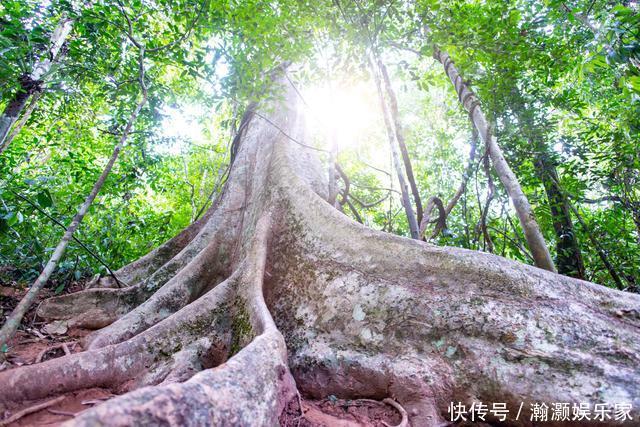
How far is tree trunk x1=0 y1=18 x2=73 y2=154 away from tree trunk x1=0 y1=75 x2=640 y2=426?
227 centimetres

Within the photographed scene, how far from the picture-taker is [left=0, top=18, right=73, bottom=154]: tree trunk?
312cm

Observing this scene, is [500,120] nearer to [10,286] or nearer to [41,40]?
[41,40]

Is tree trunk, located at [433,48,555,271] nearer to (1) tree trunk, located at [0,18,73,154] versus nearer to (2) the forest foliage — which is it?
(2) the forest foliage

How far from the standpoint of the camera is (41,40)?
2.93 metres

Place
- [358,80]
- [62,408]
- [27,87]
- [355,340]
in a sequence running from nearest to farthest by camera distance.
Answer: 1. [62,408]
2. [355,340]
3. [27,87]
4. [358,80]

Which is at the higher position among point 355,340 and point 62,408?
point 355,340

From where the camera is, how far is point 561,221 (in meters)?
4.59

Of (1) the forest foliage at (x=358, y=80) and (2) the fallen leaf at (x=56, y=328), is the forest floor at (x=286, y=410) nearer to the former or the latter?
(2) the fallen leaf at (x=56, y=328)

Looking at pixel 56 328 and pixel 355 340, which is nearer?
pixel 355 340

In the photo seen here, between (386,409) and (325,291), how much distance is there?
80 centimetres

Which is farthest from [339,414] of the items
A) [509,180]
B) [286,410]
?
[509,180]

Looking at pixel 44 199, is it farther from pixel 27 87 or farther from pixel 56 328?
pixel 27 87

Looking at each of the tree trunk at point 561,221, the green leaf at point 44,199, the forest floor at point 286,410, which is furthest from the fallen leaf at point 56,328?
the tree trunk at point 561,221

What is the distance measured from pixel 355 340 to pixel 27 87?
412 cm
